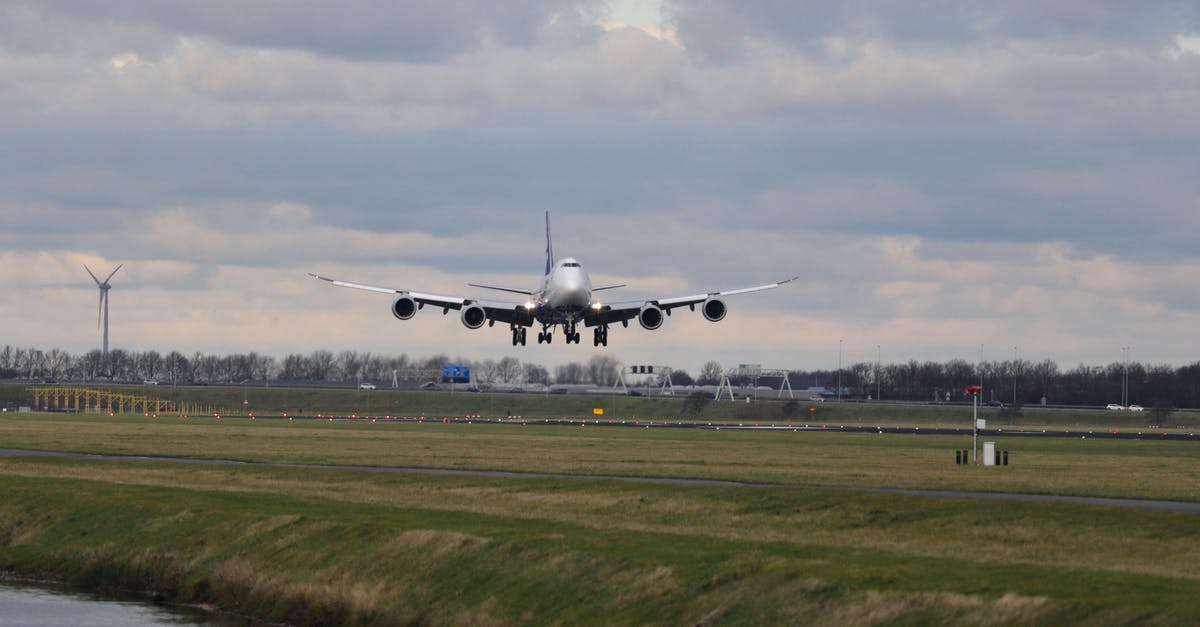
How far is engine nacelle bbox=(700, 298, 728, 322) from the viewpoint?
99688 millimetres

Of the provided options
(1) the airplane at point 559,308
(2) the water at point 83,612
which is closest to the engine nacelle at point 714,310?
(1) the airplane at point 559,308

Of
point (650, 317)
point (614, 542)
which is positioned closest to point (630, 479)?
point (614, 542)

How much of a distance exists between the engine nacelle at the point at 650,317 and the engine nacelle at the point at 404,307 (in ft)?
46.7

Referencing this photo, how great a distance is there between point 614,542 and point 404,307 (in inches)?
2299

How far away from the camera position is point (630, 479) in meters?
62.9

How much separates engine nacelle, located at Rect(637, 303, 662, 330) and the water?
55679 mm

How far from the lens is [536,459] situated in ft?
258

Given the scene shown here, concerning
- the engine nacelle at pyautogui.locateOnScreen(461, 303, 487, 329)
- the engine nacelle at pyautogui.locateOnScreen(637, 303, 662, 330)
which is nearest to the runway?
the engine nacelle at pyautogui.locateOnScreen(461, 303, 487, 329)

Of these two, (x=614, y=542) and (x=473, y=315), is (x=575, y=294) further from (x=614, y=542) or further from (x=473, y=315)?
(x=614, y=542)

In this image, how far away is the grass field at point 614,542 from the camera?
34.3 metres

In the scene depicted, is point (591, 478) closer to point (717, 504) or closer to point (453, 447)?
point (717, 504)

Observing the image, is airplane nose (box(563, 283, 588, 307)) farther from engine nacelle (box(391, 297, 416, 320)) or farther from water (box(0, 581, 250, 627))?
water (box(0, 581, 250, 627))

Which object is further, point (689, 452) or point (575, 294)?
point (575, 294)

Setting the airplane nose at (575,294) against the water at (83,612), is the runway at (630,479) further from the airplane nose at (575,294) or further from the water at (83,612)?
the airplane nose at (575,294)
